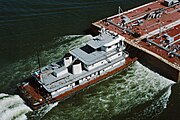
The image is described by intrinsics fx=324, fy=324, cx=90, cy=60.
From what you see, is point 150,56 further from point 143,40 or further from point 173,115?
point 173,115

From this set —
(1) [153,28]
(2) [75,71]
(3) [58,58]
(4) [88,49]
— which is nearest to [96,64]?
(4) [88,49]

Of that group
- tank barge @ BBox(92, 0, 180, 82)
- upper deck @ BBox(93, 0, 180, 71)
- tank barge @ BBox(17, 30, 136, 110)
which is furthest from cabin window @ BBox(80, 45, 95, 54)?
upper deck @ BBox(93, 0, 180, 71)

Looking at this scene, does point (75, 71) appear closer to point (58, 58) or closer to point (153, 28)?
point (58, 58)

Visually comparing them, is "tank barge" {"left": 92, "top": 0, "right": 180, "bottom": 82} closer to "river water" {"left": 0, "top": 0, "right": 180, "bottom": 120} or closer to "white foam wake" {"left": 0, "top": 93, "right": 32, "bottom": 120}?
"river water" {"left": 0, "top": 0, "right": 180, "bottom": 120}

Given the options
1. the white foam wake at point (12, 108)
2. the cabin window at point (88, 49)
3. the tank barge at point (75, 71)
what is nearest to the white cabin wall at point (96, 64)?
the tank barge at point (75, 71)

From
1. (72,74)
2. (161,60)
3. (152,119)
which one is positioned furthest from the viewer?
(161,60)

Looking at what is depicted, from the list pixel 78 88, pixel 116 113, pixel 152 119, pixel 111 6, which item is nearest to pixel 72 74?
pixel 78 88
